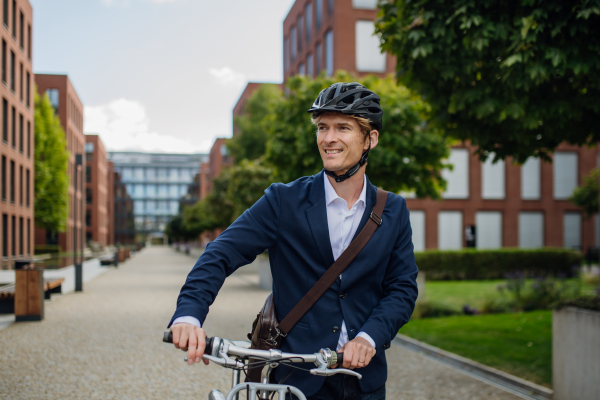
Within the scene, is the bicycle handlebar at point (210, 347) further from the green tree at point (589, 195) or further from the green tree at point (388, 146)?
the green tree at point (589, 195)

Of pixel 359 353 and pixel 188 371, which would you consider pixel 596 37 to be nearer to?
pixel 359 353

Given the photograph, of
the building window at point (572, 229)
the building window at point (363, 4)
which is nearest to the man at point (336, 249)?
the building window at point (363, 4)

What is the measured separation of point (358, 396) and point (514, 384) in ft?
17.4

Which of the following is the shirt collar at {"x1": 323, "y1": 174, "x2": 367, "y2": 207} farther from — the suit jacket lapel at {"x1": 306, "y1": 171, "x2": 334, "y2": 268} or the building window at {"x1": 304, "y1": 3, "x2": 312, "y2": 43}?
the building window at {"x1": 304, "y1": 3, "x2": 312, "y2": 43}

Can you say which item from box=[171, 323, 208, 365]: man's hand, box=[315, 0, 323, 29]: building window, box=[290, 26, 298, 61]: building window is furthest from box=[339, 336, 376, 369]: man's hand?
box=[290, 26, 298, 61]: building window

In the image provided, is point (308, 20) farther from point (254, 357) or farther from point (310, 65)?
point (254, 357)

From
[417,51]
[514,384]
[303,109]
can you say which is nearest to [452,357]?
[514,384]

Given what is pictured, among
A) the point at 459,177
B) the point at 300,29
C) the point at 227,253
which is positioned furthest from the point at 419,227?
the point at 227,253

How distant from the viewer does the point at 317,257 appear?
238 cm

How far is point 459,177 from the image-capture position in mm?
35469

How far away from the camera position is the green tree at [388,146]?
47.8 ft

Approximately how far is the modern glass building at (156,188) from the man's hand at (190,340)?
134 meters

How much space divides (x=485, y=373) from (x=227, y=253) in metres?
6.25

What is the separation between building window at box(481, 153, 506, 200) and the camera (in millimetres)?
35656
